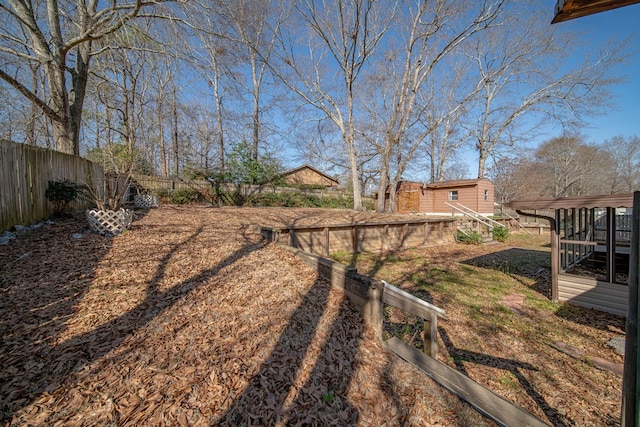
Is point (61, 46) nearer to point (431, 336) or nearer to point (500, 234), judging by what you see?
point (431, 336)

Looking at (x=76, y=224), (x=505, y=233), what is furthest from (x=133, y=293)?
(x=505, y=233)

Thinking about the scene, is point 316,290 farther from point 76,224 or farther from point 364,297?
point 76,224

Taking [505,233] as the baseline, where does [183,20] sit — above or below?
above

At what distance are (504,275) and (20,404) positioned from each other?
8708mm

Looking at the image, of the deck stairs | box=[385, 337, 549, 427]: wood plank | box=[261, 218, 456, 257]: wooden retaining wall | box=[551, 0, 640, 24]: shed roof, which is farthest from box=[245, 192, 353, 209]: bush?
box=[551, 0, 640, 24]: shed roof

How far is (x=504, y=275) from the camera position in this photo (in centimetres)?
677

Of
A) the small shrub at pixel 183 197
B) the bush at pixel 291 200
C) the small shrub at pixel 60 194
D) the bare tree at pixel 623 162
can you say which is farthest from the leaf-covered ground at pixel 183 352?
the bare tree at pixel 623 162

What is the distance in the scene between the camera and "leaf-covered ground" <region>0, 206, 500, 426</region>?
1.68 m

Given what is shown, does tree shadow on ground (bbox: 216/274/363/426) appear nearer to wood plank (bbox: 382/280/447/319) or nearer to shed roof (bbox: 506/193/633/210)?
wood plank (bbox: 382/280/447/319)

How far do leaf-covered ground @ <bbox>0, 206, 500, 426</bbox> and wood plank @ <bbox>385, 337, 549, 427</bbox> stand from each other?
88 mm

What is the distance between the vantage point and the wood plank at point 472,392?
1.83m

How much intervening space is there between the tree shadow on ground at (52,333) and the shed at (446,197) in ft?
60.5

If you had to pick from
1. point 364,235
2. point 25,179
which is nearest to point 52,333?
point 25,179

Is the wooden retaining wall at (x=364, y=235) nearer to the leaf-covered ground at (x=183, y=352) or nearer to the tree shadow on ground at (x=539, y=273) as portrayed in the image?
the tree shadow on ground at (x=539, y=273)
